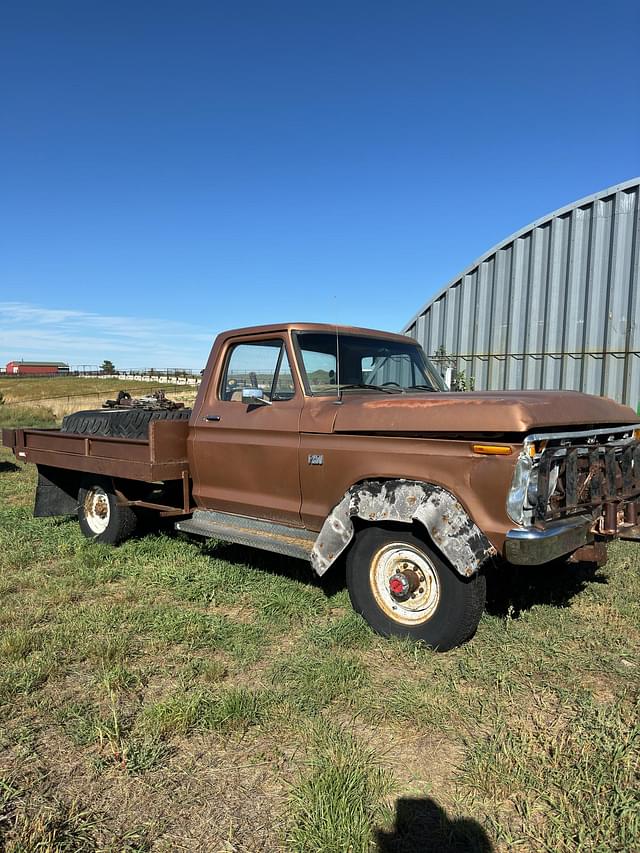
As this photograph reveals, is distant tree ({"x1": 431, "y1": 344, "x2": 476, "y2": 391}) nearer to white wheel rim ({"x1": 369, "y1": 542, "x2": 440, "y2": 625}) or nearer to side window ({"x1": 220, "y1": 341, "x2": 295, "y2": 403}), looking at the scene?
side window ({"x1": 220, "y1": 341, "x2": 295, "y2": 403})

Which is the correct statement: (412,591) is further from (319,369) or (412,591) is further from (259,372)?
(259,372)

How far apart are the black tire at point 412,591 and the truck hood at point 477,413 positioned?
0.66 metres

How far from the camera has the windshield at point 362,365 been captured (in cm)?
447

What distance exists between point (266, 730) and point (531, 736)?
1.20m

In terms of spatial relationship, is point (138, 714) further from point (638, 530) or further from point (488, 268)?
point (488, 268)

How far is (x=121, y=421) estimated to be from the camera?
5793 millimetres

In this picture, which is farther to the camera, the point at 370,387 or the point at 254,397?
the point at 370,387

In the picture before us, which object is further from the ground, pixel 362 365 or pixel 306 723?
pixel 362 365

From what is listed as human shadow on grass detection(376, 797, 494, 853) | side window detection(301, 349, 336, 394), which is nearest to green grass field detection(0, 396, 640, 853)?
human shadow on grass detection(376, 797, 494, 853)

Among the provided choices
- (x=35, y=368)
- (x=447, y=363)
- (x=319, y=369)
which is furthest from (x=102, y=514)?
(x=35, y=368)

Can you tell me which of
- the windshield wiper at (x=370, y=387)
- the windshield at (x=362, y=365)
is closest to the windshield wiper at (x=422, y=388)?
the windshield at (x=362, y=365)

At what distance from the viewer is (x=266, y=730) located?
2.80 metres

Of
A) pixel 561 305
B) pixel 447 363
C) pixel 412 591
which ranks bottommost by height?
pixel 412 591

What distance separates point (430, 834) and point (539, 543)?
1.46 metres
